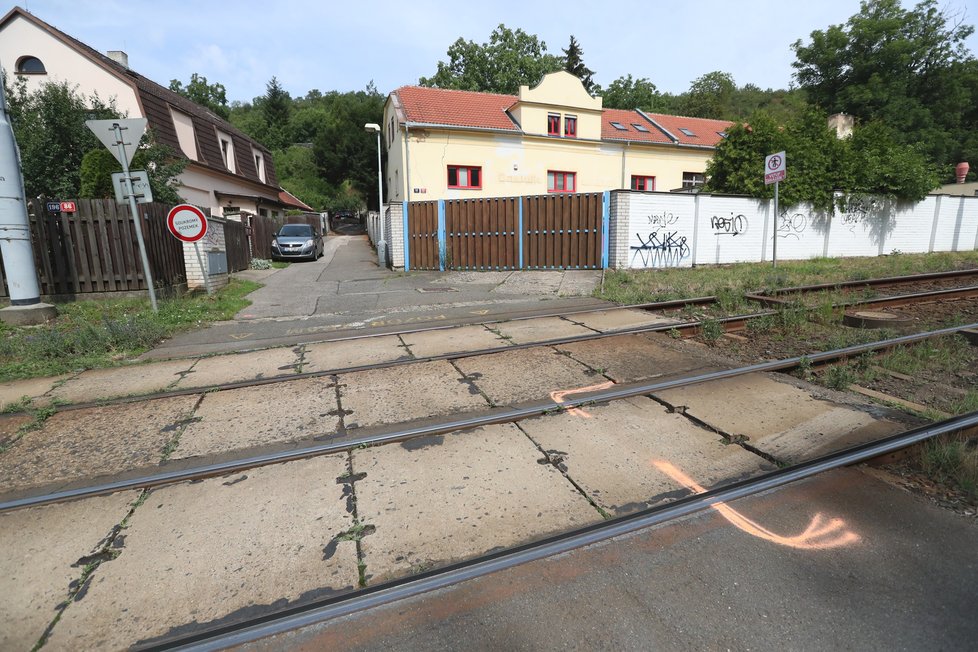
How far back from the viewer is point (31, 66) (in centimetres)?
1964

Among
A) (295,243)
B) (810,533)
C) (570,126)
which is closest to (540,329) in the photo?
(810,533)

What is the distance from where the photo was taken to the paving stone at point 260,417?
12.5 feet

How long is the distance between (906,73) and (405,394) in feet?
173

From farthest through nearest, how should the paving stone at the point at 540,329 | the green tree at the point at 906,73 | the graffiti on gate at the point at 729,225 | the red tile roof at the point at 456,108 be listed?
1. the green tree at the point at 906,73
2. the red tile roof at the point at 456,108
3. the graffiti on gate at the point at 729,225
4. the paving stone at the point at 540,329

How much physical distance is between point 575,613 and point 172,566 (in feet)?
6.62

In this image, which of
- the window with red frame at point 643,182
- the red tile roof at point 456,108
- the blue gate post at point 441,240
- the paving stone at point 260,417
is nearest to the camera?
the paving stone at point 260,417

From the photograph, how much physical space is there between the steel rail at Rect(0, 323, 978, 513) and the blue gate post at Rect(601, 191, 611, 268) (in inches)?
361

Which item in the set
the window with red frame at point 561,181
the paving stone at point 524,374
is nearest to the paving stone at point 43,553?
the paving stone at point 524,374

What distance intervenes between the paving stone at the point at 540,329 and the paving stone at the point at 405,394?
158cm

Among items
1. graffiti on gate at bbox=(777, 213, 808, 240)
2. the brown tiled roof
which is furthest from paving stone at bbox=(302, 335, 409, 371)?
graffiti on gate at bbox=(777, 213, 808, 240)

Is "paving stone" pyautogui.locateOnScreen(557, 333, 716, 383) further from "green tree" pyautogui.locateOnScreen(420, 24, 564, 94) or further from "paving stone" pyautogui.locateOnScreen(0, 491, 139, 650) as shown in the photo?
"green tree" pyautogui.locateOnScreen(420, 24, 564, 94)

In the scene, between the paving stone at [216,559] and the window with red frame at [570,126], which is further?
the window with red frame at [570,126]

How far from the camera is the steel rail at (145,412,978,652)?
200 centimetres

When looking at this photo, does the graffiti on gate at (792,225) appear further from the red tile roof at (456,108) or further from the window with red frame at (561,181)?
the red tile roof at (456,108)
